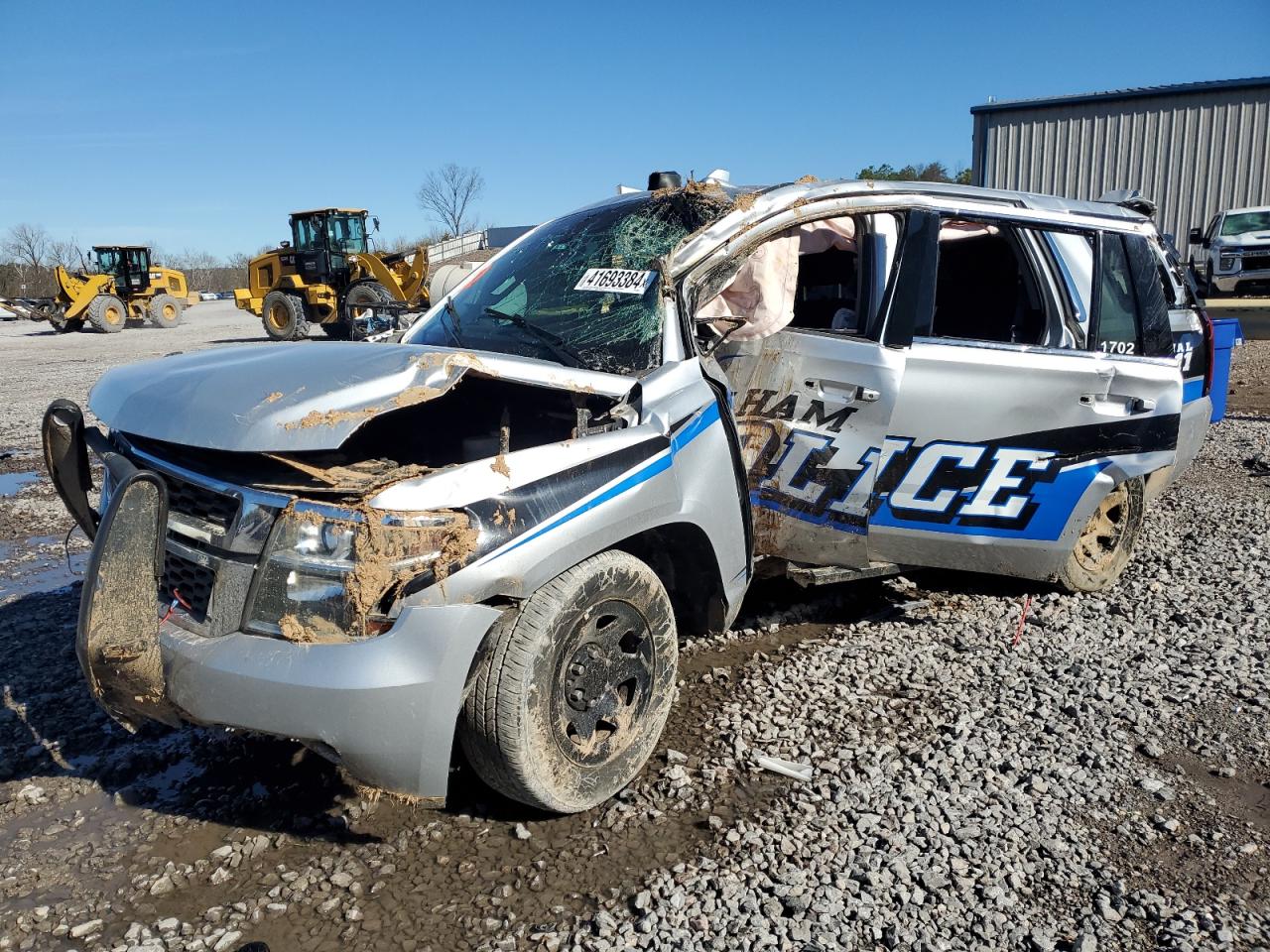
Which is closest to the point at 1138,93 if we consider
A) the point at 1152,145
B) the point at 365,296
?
the point at 1152,145

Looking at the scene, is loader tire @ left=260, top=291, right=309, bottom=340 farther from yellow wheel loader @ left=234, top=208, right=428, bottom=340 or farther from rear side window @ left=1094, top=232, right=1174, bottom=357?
rear side window @ left=1094, top=232, right=1174, bottom=357

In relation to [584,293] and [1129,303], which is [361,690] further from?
[1129,303]

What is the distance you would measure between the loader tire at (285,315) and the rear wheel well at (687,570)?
20.1 m

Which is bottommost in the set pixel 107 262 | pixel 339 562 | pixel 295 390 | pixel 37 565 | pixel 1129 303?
pixel 37 565

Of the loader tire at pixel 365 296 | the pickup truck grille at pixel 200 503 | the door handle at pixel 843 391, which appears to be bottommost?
the pickup truck grille at pixel 200 503

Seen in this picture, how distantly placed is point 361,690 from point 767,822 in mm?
1329

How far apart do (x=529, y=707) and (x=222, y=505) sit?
3.33 feet

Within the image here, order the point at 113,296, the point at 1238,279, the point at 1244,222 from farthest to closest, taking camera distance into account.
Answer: the point at 113,296
the point at 1244,222
the point at 1238,279

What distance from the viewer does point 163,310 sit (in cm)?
3053

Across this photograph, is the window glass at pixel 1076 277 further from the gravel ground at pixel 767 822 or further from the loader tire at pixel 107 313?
the loader tire at pixel 107 313

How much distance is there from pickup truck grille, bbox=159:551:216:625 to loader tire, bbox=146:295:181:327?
31623 mm

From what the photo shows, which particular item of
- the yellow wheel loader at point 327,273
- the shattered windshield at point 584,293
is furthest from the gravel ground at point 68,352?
the shattered windshield at point 584,293

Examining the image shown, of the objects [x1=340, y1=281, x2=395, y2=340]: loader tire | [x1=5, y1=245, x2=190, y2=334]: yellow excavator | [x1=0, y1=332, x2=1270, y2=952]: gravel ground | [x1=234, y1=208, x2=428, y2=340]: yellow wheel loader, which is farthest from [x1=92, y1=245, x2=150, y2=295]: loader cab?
[x1=0, y1=332, x2=1270, y2=952]: gravel ground

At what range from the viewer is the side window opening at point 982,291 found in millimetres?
4590
